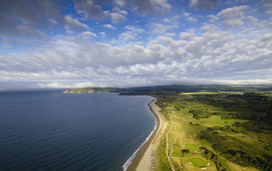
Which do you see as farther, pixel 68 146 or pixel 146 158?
pixel 68 146

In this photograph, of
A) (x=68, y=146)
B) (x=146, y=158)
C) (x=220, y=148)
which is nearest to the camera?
(x=146, y=158)

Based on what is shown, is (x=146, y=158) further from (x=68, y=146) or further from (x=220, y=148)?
(x=68, y=146)

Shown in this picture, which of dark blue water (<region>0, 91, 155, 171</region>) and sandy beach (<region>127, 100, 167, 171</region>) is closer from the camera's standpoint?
sandy beach (<region>127, 100, 167, 171</region>)

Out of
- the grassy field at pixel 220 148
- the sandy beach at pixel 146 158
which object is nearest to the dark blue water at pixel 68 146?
the sandy beach at pixel 146 158

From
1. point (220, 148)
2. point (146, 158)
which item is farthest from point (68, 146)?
point (220, 148)

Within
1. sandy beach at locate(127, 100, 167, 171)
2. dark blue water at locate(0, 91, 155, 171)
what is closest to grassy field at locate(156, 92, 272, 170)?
sandy beach at locate(127, 100, 167, 171)

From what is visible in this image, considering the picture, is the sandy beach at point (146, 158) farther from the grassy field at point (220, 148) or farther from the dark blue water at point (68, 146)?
the dark blue water at point (68, 146)

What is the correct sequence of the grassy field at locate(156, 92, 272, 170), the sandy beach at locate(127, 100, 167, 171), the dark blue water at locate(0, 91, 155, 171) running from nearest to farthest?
the grassy field at locate(156, 92, 272, 170) → the sandy beach at locate(127, 100, 167, 171) → the dark blue water at locate(0, 91, 155, 171)

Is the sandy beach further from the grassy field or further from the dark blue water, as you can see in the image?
the dark blue water

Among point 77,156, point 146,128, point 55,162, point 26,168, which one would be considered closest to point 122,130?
point 146,128

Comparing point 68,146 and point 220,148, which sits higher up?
point 68,146

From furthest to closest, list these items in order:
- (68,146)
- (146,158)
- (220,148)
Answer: (68,146) → (220,148) → (146,158)
